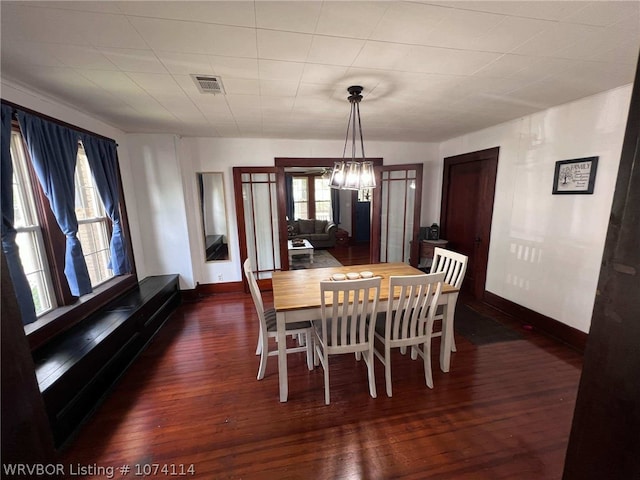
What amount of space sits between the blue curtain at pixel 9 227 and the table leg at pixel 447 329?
3.19 m

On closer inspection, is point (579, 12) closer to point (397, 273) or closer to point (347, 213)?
point (397, 273)

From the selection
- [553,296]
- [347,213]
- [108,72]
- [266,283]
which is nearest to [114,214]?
[108,72]

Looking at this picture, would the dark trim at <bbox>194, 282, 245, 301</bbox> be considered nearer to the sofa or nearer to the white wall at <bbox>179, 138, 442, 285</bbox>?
the white wall at <bbox>179, 138, 442, 285</bbox>

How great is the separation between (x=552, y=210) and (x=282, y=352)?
320cm

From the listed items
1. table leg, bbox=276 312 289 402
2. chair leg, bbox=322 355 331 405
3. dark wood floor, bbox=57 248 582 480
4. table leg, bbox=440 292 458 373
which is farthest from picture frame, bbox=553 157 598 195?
table leg, bbox=276 312 289 402

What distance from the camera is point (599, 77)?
6.50ft

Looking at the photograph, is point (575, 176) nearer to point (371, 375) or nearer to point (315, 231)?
point (371, 375)

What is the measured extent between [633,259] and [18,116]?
3318 mm

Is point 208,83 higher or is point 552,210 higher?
point 208,83

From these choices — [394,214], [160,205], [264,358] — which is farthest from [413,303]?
[160,205]

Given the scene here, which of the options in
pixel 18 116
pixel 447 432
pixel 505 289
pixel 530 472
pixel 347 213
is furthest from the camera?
pixel 347 213

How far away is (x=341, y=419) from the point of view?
5.97 feet

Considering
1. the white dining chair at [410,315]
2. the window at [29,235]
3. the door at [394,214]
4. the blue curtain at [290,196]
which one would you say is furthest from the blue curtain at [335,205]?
the window at [29,235]

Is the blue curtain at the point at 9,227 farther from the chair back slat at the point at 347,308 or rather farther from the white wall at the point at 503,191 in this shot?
the chair back slat at the point at 347,308
